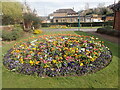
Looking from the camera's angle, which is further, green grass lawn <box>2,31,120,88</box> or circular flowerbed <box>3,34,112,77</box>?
circular flowerbed <box>3,34,112,77</box>

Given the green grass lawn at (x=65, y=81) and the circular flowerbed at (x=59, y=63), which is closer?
the green grass lawn at (x=65, y=81)

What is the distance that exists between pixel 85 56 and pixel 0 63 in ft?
Answer: 12.6

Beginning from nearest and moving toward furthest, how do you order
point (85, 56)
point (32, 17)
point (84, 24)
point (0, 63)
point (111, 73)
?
point (111, 73)
point (85, 56)
point (0, 63)
point (32, 17)
point (84, 24)

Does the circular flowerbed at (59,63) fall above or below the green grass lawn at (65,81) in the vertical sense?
above

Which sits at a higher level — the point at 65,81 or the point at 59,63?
the point at 59,63

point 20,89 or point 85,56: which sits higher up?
point 85,56

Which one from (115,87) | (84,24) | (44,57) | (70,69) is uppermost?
(84,24)

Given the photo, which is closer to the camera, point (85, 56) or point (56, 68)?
point (56, 68)

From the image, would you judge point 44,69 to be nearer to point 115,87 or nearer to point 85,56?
point 85,56

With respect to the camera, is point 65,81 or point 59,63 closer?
point 65,81

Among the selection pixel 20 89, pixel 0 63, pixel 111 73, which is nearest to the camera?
pixel 20 89

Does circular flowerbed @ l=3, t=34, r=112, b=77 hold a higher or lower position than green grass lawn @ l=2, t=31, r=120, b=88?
higher

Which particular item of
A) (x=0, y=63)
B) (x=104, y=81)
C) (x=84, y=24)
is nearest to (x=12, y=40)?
(x=0, y=63)

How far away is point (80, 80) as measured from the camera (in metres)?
3.00
